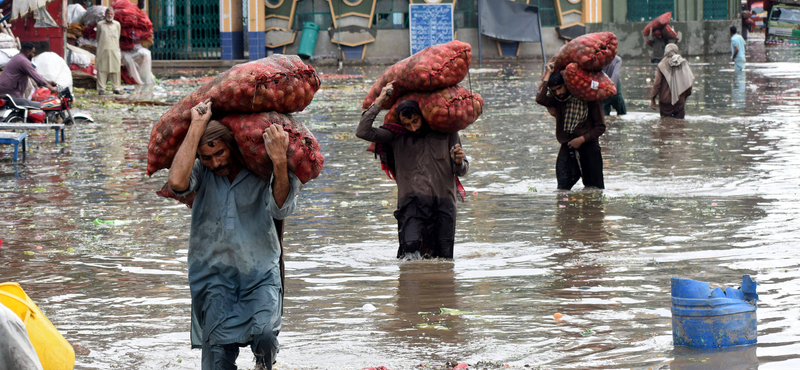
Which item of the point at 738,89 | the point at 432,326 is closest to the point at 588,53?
the point at 432,326

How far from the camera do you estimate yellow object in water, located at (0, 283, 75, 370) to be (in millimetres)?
3471

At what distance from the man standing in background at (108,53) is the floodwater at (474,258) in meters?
9.36

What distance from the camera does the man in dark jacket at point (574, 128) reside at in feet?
32.4

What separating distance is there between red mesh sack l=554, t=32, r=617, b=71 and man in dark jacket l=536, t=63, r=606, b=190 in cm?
14

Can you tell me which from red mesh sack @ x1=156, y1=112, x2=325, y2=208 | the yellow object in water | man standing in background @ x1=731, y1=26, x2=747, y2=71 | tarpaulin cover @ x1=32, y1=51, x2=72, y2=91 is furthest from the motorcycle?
man standing in background @ x1=731, y1=26, x2=747, y2=71

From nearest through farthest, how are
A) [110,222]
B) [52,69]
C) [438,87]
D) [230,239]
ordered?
[230,239]
[438,87]
[110,222]
[52,69]

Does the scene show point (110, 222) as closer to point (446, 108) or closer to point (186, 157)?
point (446, 108)

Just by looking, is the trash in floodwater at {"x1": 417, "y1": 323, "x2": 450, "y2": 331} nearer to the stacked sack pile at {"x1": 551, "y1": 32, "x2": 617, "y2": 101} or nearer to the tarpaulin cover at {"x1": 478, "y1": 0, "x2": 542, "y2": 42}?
the stacked sack pile at {"x1": 551, "y1": 32, "x2": 617, "y2": 101}

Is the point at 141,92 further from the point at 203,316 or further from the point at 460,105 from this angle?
the point at 203,316

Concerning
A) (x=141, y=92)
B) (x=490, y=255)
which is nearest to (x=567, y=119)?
(x=490, y=255)

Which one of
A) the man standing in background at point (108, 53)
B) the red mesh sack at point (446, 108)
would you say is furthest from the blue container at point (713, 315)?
the man standing in background at point (108, 53)

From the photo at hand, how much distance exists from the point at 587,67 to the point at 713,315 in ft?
16.8

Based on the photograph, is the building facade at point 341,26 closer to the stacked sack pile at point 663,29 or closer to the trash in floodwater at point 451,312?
the stacked sack pile at point 663,29

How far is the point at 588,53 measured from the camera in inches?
382
